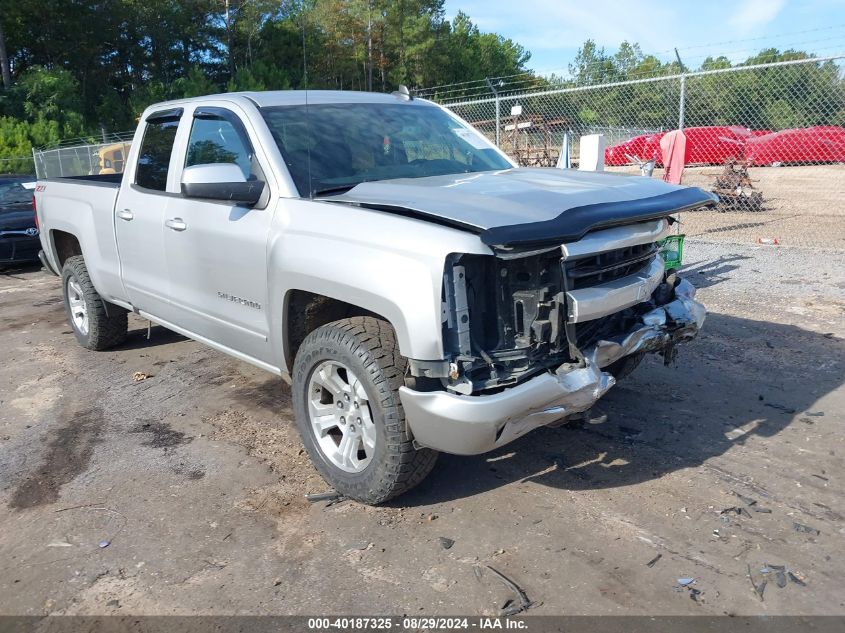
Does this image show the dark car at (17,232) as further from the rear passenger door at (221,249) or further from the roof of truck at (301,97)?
the rear passenger door at (221,249)

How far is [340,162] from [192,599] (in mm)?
2427

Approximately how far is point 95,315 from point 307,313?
3.31m

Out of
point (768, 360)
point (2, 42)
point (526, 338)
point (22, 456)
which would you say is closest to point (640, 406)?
point (768, 360)

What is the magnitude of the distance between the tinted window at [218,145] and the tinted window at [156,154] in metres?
0.30

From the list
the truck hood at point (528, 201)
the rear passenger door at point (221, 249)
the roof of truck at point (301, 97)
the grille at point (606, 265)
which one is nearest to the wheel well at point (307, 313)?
the rear passenger door at point (221, 249)

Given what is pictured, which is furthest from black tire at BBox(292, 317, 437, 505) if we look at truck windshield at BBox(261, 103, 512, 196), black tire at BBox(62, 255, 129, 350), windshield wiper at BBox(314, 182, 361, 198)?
black tire at BBox(62, 255, 129, 350)

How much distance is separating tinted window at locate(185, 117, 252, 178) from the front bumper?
193cm

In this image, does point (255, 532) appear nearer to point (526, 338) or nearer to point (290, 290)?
point (290, 290)

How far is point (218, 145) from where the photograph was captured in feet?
14.9

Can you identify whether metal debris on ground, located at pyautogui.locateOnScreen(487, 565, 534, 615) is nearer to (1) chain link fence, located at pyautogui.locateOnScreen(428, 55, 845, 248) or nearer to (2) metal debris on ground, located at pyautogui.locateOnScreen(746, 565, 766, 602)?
(2) metal debris on ground, located at pyautogui.locateOnScreen(746, 565, 766, 602)

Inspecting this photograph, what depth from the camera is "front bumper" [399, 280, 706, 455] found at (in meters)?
3.03

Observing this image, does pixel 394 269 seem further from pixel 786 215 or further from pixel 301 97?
pixel 786 215

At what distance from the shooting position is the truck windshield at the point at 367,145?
13.5 feet

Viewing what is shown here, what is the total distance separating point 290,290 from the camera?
12.6 feet
